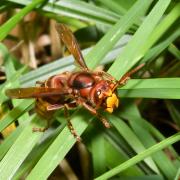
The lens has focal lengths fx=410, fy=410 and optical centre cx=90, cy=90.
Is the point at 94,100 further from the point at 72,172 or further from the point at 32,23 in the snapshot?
the point at 32,23

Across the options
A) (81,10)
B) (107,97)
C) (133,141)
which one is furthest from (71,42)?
(133,141)

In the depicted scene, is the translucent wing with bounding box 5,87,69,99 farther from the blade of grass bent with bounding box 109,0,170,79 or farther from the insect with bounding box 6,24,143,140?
the blade of grass bent with bounding box 109,0,170,79

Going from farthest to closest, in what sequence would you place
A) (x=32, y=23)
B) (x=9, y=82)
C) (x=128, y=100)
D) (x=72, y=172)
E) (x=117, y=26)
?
(x=32, y=23) < (x=72, y=172) < (x=128, y=100) < (x=9, y=82) < (x=117, y=26)

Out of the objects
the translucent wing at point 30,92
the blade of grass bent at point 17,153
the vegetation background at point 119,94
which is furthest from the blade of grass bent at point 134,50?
the blade of grass bent at point 17,153

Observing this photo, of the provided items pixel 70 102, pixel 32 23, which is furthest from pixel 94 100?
pixel 32 23

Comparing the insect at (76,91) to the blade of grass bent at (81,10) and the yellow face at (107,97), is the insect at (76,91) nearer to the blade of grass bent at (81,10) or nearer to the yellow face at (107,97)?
the yellow face at (107,97)

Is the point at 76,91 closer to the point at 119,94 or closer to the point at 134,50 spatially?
the point at 119,94

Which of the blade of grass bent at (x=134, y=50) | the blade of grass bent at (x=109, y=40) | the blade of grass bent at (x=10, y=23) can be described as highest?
the blade of grass bent at (x=10, y=23)
